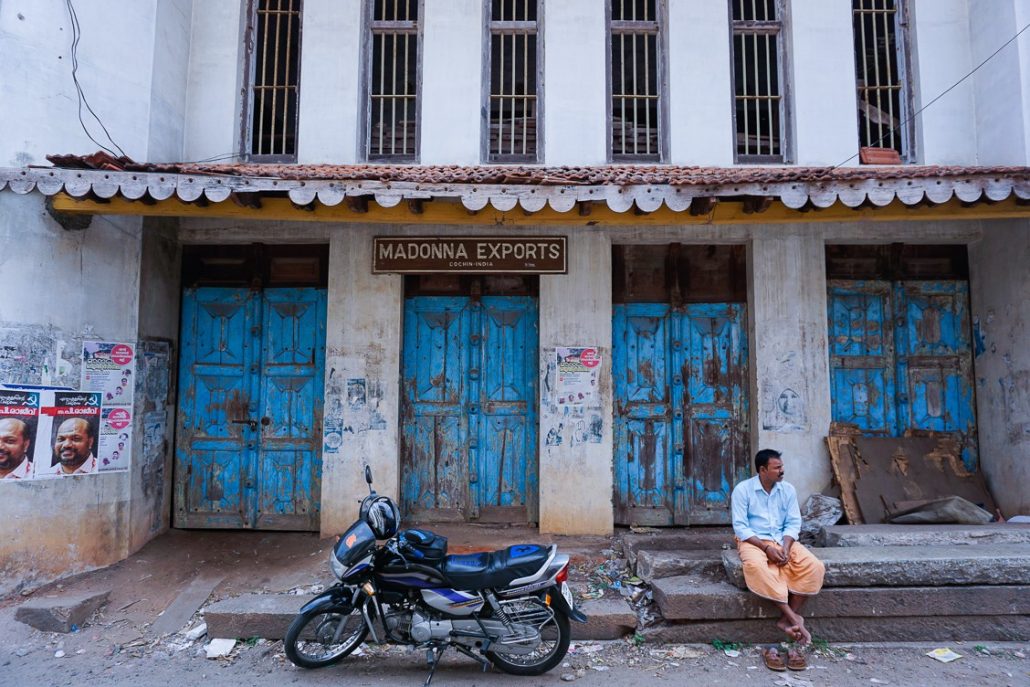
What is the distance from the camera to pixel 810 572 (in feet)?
14.8

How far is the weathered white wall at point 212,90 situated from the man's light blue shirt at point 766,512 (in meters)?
6.86

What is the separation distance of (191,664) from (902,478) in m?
7.08

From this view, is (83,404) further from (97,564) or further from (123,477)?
(97,564)

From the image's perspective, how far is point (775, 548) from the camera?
4598 mm

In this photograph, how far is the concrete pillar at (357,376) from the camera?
22.2ft

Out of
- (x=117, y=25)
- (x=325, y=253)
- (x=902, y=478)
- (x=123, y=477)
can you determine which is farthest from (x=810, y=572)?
(x=117, y=25)

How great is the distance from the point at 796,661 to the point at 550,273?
4328mm

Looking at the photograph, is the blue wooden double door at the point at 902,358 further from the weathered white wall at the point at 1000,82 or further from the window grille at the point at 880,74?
the window grille at the point at 880,74

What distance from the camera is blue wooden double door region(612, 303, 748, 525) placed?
7.08 meters

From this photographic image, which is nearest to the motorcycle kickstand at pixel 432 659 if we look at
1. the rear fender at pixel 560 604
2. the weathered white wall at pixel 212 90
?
the rear fender at pixel 560 604

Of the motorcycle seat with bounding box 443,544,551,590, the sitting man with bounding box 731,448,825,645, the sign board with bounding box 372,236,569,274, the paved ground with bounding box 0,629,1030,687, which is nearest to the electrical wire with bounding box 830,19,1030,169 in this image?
the sign board with bounding box 372,236,569,274

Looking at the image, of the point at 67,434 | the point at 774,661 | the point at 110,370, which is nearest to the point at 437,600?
the point at 774,661

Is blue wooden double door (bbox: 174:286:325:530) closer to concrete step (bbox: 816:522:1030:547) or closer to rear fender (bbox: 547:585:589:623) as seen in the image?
rear fender (bbox: 547:585:589:623)

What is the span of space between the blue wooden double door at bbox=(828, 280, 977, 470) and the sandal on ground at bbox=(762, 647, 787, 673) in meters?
3.52
